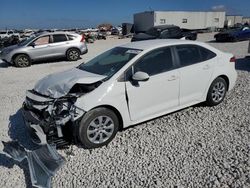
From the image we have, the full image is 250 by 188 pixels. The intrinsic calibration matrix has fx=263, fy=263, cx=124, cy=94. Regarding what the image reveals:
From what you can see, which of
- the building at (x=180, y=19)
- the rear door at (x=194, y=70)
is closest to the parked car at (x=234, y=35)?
the rear door at (x=194, y=70)

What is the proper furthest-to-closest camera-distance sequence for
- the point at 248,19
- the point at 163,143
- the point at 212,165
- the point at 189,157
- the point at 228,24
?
the point at 248,19 < the point at 228,24 < the point at 163,143 < the point at 189,157 < the point at 212,165

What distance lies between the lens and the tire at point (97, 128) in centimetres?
400

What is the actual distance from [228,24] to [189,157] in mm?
57505

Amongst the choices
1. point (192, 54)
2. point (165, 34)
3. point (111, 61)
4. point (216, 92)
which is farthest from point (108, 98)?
point (165, 34)

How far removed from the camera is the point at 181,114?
539 centimetres

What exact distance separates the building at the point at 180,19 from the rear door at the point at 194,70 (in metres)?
37.3

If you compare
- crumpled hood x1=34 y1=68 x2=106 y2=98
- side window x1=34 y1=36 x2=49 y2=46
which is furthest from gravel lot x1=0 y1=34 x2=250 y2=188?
side window x1=34 y1=36 x2=49 y2=46

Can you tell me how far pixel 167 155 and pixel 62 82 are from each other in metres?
2.10

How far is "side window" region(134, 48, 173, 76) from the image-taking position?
4574mm

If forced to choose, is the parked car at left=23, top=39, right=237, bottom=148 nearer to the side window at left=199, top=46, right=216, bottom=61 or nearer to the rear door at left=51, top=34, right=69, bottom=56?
the side window at left=199, top=46, right=216, bottom=61

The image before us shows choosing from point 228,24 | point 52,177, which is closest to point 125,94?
point 52,177

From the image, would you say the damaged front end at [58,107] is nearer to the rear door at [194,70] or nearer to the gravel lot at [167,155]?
the gravel lot at [167,155]

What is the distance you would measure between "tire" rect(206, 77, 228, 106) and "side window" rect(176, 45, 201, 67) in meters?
0.69

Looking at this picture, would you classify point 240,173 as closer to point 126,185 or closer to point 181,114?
point 126,185
